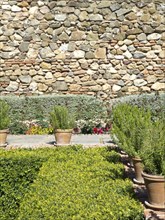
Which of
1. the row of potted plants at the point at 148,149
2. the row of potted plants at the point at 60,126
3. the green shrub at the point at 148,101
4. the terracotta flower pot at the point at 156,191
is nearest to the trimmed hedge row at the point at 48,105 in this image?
the green shrub at the point at 148,101

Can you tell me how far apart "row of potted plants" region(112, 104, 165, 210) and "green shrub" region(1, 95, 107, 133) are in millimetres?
5076

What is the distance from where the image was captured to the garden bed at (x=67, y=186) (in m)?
3.67

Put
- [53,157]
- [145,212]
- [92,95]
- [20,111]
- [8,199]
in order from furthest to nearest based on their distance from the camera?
[92,95] → [20,111] → [53,157] → [8,199] → [145,212]

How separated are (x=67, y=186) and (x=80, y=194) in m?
0.33

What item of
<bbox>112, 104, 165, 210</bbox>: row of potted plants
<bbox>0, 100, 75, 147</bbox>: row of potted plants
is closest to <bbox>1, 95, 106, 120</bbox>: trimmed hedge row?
<bbox>0, 100, 75, 147</bbox>: row of potted plants

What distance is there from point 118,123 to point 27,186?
65.5 inches

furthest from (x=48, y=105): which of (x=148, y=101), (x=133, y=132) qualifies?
(x=133, y=132)

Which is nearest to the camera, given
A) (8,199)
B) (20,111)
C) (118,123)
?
(8,199)

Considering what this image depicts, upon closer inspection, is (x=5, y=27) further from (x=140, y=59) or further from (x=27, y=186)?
(x=27, y=186)

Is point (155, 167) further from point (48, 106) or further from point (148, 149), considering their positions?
point (48, 106)

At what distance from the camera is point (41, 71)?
12094 millimetres

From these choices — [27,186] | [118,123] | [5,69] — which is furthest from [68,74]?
[27,186]

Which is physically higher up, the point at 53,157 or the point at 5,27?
the point at 5,27

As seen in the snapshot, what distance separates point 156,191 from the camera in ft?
13.8
